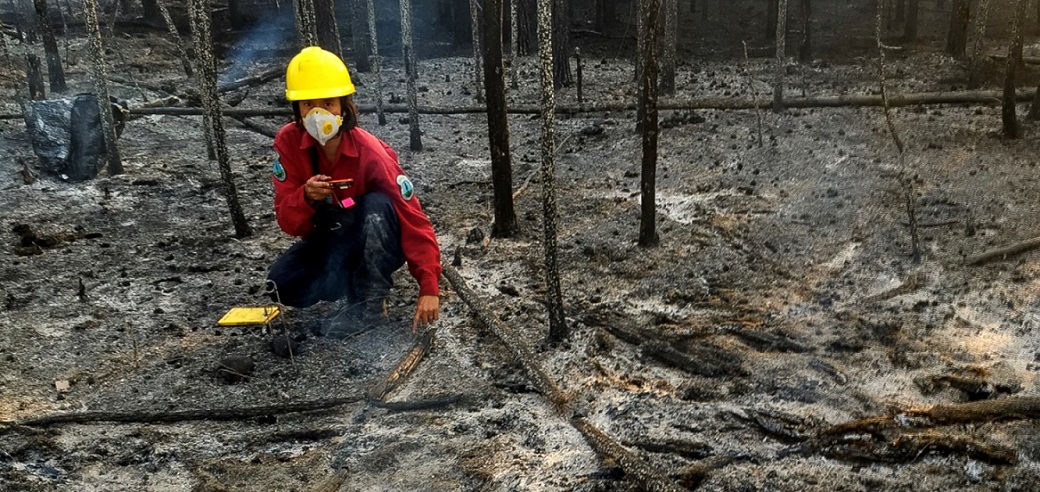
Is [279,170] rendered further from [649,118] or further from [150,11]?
[150,11]

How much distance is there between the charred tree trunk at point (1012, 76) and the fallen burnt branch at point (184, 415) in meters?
7.37

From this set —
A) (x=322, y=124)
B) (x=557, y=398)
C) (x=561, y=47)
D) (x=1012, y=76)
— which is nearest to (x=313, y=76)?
(x=322, y=124)

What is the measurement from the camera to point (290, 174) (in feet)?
15.0

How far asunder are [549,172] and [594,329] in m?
1.00

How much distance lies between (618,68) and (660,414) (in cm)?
1172

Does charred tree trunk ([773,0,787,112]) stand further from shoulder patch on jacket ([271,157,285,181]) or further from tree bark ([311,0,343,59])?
shoulder patch on jacket ([271,157,285,181])

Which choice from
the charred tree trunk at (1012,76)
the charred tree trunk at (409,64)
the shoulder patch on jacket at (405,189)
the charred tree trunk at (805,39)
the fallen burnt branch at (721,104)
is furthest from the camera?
the charred tree trunk at (805,39)

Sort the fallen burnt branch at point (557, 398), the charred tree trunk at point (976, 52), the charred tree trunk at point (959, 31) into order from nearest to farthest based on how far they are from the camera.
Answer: the fallen burnt branch at point (557, 398) < the charred tree trunk at point (976, 52) < the charred tree trunk at point (959, 31)

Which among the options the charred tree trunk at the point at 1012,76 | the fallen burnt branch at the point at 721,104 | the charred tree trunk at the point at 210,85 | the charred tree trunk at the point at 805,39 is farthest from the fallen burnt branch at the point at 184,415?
the charred tree trunk at the point at 805,39

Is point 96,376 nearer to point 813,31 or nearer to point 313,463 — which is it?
point 313,463

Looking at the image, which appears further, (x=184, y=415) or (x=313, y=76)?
(x=313, y=76)

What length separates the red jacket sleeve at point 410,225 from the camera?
444cm

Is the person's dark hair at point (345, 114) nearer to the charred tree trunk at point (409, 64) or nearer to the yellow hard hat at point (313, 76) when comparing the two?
the yellow hard hat at point (313, 76)

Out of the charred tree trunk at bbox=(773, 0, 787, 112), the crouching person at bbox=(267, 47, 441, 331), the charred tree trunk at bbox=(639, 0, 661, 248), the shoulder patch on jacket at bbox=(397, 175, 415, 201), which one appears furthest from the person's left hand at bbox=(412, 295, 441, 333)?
the charred tree trunk at bbox=(773, 0, 787, 112)
